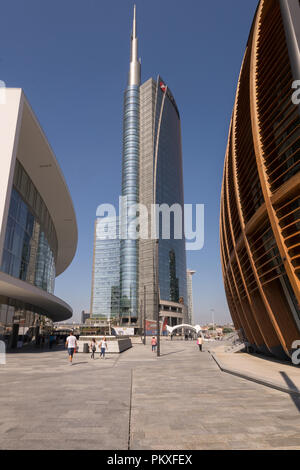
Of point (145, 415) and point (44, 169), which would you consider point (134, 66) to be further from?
point (145, 415)

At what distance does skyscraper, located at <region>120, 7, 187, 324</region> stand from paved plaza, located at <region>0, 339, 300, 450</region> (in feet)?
276

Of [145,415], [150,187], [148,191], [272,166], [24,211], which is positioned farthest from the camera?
[150,187]

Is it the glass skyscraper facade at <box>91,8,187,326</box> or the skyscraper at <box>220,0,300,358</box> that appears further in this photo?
the glass skyscraper facade at <box>91,8,187,326</box>

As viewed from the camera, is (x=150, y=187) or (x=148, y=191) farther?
(x=150, y=187)

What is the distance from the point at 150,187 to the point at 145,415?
103 metres

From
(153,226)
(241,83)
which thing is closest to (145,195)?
(153,226)

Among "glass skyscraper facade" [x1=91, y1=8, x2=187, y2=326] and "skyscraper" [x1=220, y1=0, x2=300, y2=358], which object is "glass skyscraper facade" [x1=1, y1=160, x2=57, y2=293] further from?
"glass skyscraper facade" [x1=91, y1=8, x2=187, y2=326]

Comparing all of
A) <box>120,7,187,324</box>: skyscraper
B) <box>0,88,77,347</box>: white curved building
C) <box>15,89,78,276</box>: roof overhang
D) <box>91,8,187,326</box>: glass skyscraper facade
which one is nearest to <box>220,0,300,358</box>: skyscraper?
<box>0,88,77,347</box>: white curved building

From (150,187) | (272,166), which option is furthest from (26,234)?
(150,187)

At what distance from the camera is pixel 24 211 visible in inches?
→ 984

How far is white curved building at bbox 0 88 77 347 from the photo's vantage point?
17812mm

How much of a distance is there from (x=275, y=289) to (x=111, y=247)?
132420mm

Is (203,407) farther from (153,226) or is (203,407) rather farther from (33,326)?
(153,226)

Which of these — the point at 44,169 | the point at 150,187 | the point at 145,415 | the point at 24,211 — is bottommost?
the point at 145,415
